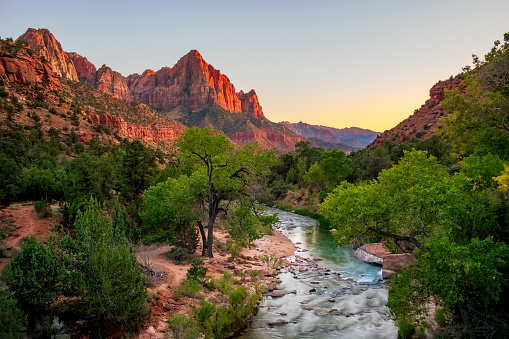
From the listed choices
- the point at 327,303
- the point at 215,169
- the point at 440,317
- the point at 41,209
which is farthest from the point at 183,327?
the point at 41,209

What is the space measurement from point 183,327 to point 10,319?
5462 millimetres

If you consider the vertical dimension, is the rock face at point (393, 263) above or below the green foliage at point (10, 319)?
below

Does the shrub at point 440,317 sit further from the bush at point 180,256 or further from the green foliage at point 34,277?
the bush at point 180,256

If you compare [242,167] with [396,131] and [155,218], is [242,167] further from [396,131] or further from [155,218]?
[396,131]

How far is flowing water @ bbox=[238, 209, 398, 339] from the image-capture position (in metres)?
14.1

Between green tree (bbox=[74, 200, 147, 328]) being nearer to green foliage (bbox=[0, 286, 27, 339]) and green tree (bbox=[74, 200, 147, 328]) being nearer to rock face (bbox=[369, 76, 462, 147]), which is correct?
green foliage (bbox=[0, 286, 27, 339])

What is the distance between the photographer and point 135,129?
83625 millimetres

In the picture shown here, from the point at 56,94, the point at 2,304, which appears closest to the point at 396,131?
the point at 56,94

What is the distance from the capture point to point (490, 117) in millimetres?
15633

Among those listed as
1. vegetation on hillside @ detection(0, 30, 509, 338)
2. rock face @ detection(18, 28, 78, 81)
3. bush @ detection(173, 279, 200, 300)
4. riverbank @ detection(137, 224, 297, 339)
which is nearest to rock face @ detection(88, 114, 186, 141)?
riverbank @ detection(137, 224, 297, 339)

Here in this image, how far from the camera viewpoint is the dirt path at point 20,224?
17.1 metres

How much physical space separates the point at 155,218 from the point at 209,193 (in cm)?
437

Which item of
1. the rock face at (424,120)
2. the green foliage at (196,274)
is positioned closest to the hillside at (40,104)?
the green foliage at (196,274)

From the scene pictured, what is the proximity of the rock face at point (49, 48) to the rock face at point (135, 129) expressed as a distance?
8237 centimetres
